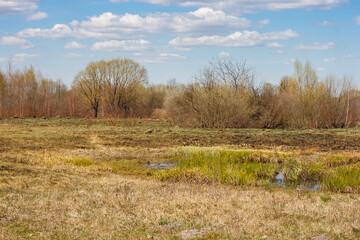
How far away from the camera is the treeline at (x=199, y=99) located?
35844 mm

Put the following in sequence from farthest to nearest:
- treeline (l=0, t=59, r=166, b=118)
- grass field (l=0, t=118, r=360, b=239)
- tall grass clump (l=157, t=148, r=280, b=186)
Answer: treeline (l=0, t=59, r=166, b=118)
tall grass clump (l=157, t=148, r=280, b=186)
grass field (l=0, t=118, r=360, b=239)

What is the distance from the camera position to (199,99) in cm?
3559

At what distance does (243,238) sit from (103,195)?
4.07 metres

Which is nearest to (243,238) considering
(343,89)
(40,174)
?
(40,174)

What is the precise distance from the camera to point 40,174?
39.9 feet

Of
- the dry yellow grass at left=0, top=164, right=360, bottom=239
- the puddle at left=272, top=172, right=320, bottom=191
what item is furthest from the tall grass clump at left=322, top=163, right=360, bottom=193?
the dry yellow grass at left=0, top=164, right=360, bottom=239

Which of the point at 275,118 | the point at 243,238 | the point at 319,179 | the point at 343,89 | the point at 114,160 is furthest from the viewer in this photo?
the point at 343,89

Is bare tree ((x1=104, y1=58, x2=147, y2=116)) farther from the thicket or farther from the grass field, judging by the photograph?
the grass field

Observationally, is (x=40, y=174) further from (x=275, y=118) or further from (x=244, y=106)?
(x=275, y=118)

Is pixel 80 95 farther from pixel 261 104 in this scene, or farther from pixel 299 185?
pixel 299 185

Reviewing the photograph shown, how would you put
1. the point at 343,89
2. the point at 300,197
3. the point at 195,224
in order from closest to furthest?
the point at 195,224, the point at 300,197, the point at 343,89

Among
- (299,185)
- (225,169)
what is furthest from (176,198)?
(299,185)

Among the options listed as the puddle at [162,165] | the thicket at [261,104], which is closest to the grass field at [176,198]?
the puddle at [162,165]

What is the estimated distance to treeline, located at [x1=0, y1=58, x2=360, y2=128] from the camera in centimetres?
3584
